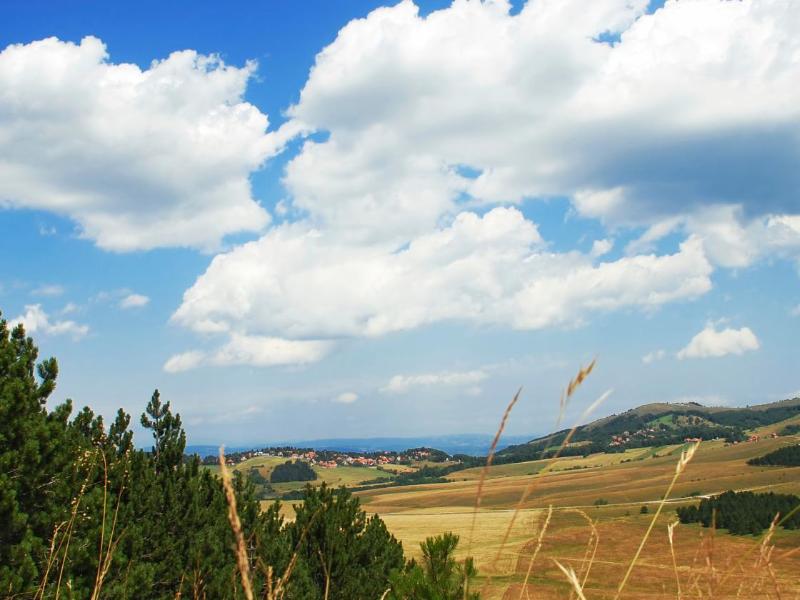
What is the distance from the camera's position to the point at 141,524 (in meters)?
17.2

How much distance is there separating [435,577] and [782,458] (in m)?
170

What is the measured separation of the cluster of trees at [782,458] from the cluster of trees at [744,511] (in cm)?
6133

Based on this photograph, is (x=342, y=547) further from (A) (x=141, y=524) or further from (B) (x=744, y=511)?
(B) (x=744, y=511)

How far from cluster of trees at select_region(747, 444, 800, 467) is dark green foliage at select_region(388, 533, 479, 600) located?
165649mm

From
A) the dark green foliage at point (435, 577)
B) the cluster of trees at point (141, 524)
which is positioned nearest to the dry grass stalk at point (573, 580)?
the cluster of trees at point (141, 524)

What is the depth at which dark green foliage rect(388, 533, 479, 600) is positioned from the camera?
320 inches

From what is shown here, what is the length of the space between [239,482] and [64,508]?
26.4ft

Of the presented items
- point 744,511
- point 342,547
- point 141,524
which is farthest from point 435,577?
point 744,511

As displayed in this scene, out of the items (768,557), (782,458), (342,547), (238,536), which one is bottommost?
(782,458)

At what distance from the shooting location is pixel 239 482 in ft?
67.0

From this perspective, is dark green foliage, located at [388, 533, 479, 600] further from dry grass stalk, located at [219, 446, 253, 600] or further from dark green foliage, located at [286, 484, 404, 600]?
dark green foliage, located at [286, 484, 404, 600]

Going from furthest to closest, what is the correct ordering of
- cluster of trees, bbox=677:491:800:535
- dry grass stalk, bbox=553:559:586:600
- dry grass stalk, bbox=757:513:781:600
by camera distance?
1. cluster of trees, bbox=677:491:800:535
2. dry grass stalk, bbox=757:513:781:600
3. dry grass stalk, bbox=553:559:586:600

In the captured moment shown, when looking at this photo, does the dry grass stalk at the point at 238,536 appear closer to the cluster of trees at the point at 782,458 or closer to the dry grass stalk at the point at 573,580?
the dry grass stalk at the point at 573,580

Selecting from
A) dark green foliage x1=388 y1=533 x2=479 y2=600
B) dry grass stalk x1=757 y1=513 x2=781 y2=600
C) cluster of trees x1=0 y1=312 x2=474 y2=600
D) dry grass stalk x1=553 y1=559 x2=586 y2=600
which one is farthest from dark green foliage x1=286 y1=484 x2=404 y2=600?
dry grass stalk x1=553 y1=559 x2=586 y2=600
